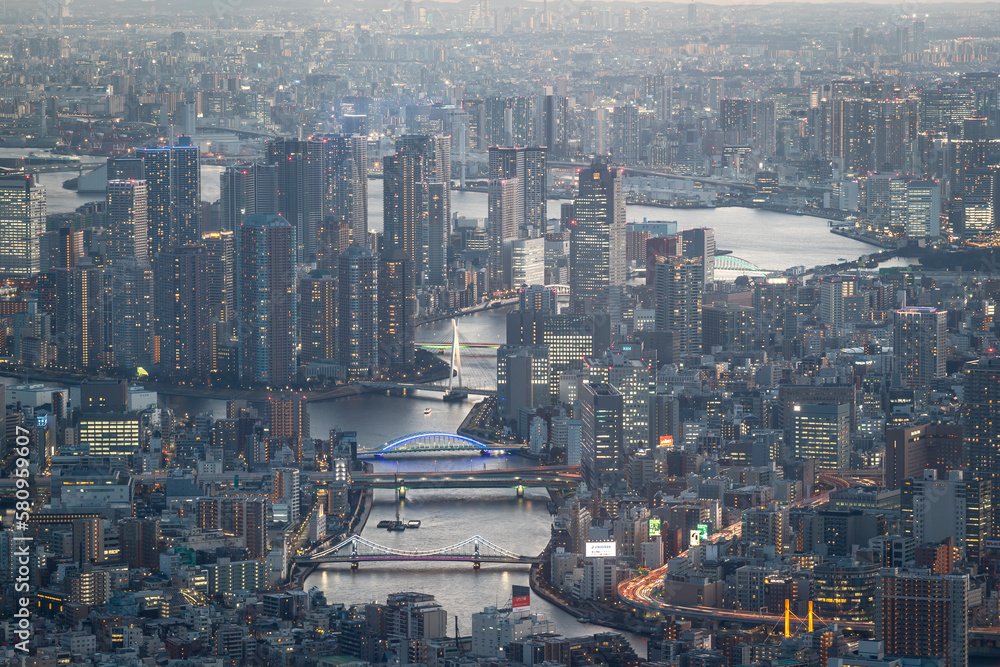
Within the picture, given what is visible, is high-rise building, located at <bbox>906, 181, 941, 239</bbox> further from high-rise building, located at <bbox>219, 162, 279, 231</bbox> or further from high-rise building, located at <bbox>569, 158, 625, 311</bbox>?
high-rise building, located at <bbox>219, 162, 279, 231</bbox>

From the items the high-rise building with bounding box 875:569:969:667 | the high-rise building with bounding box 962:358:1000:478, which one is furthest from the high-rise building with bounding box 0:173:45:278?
the high-rise building with bounding box 875:569:969:667

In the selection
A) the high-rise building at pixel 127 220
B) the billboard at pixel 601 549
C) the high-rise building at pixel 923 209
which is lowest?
the billboard at pixel 601 549

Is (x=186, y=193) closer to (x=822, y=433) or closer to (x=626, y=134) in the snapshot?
(x=822, y=433)

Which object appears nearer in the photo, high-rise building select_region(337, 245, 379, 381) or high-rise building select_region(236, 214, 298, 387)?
high-rise building select_region(236, 214, 298, 387)

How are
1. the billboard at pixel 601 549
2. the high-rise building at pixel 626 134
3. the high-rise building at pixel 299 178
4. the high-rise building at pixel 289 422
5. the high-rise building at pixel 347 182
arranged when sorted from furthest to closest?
1. the high-rise building at pixel 626 134
2. the high-rise building at pixel 347 182
3. the high-rise building at pixel 299 178
4. the high-rise building at pixel 289 422
5. the billboard at pixel 601 549

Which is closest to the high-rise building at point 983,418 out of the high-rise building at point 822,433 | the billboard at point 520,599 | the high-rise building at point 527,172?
the high-rise building at point 822,433

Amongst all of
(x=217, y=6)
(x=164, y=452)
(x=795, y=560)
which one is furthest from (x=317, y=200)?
(x=795, y=560)

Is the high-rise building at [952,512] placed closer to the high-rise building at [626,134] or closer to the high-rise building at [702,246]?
the high-rise building at [702,246]

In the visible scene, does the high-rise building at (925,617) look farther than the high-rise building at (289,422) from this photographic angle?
No
